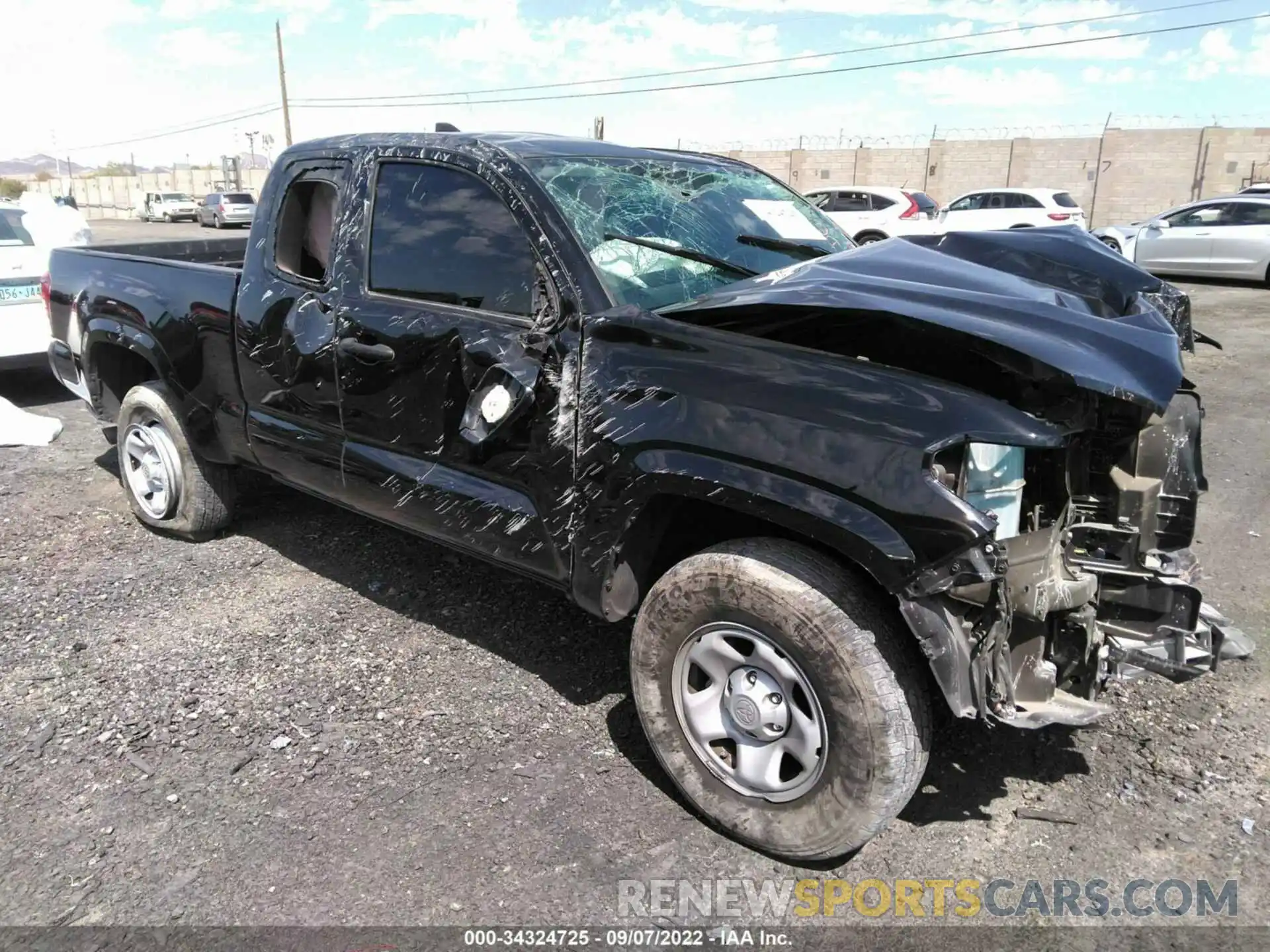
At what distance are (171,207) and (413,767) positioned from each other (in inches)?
1866

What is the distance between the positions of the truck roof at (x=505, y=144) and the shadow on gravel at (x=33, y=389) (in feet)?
18.1

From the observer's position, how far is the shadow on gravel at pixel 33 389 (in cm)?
785

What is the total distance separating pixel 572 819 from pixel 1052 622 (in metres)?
1.48

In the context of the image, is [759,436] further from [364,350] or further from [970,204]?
[970,204]

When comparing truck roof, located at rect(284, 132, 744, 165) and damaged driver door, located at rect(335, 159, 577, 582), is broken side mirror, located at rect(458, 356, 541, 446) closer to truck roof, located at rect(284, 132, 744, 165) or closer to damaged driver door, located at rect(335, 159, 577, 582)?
damaged driver door, located at rect(335, 159, 577, 582)

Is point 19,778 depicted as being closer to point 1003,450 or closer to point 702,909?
point 702,909

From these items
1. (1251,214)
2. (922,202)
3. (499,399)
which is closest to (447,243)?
(499,399)

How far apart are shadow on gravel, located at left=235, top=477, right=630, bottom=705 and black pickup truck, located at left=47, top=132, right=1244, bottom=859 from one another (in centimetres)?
63

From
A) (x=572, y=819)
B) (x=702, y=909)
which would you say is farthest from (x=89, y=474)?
(x=702, y=909)

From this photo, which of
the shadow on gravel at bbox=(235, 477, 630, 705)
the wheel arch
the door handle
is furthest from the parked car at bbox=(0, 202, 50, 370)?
the door handle

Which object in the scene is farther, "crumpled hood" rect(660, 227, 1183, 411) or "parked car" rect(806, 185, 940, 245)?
"parked car" rect(806, 185, 940, 245)

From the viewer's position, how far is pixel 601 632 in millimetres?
3865

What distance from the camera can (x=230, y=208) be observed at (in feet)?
119

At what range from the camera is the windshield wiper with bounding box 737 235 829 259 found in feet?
11.3
